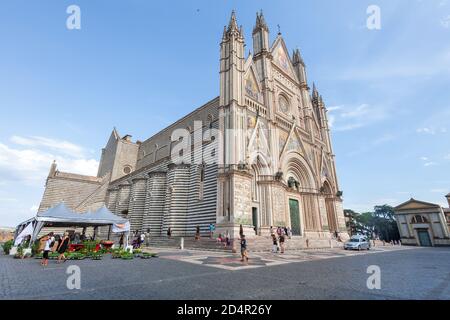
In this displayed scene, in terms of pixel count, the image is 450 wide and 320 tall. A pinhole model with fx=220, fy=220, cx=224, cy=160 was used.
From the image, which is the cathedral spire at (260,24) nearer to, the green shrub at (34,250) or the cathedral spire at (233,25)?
the cathedral spire at (233,25)

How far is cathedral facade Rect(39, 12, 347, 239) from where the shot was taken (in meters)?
19.9

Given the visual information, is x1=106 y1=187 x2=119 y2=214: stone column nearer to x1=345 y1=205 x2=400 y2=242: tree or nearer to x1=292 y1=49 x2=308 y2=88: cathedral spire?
x1=292 y1=49 x2=308 y2=88: cathedral spire

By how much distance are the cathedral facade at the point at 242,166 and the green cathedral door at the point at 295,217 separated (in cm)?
11

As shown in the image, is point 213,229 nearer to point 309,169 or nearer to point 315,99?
point 309,169

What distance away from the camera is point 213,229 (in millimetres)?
18281

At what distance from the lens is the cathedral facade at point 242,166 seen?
65.2ft

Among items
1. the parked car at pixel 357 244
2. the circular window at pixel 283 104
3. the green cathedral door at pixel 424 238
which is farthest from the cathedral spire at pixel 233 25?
the green cathedral door at pixel 424 238

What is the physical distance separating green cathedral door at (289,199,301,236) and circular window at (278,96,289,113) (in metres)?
12.4

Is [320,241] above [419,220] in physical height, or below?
below

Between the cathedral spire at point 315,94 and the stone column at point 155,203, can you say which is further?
the cathedral spire at point 315,94
